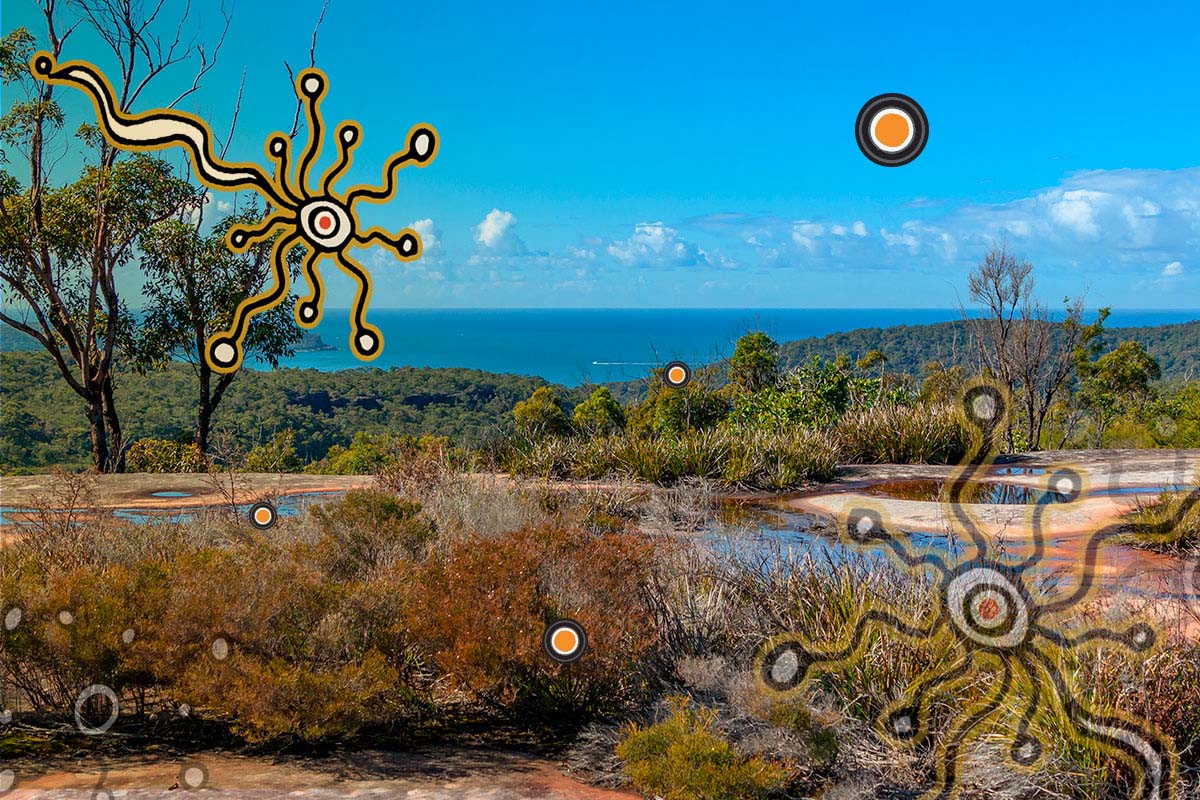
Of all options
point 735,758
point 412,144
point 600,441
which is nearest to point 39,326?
point 600,441

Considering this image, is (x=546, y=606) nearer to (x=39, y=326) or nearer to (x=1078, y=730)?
(x=1078, y=730)

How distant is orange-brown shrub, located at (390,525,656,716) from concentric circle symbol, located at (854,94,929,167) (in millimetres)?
2177

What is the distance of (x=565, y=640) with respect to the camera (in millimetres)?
4234

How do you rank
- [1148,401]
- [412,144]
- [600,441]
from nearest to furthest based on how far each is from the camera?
[412,144] < [600,441] < [1148,401]

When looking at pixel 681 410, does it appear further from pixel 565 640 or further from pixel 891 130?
pixel 891 130

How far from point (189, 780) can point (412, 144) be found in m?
2.87

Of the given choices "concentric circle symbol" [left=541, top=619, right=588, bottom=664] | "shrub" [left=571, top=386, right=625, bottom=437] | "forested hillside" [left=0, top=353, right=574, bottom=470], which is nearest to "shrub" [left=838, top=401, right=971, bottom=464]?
"shrub" [left=571, top=386, right=625, bottom=437]

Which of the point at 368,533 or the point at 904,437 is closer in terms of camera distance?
the point at 368,533

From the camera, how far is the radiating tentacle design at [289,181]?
14.6 feet

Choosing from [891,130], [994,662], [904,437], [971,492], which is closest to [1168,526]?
[971,492]

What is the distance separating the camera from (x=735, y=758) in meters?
3.64

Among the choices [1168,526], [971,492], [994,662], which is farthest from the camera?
[971,492]

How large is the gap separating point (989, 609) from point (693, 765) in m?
1.55

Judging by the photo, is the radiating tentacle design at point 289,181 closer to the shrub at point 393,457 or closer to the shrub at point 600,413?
the shrub at point 393,457
